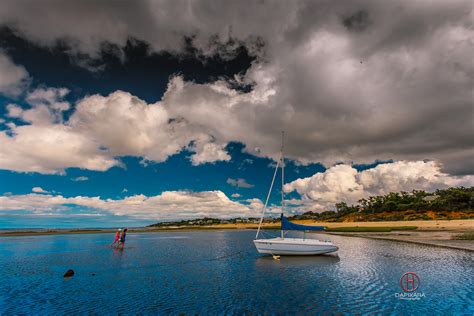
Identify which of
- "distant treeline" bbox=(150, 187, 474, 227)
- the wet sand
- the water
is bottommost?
the water

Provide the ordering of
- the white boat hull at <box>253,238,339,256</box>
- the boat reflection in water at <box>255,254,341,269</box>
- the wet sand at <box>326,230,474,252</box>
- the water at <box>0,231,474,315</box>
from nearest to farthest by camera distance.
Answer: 1. the water at <box>0,231,474,315</box>
2. the boat reflection in water at <box>255,254,341,269</box>
3. the white boat hull at <box>253,238,339,256</box>
4. the wet sand at <box>326,230,474,252</box>

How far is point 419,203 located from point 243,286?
127m

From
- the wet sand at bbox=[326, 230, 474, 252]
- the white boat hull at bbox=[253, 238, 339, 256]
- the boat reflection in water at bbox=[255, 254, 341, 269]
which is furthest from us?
the wet sand at bbox=[326, 230, 474, 252]

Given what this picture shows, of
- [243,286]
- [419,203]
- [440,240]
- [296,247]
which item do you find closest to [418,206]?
[419,203]

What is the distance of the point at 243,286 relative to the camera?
2322 centimetres

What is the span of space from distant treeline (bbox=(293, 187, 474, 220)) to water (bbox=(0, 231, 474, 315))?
3737 inches

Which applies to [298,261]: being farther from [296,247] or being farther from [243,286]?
[243,286]

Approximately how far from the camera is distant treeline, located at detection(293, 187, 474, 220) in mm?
110969

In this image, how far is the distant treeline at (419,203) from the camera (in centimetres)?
11097

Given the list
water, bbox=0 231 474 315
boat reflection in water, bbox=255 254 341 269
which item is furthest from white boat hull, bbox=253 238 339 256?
water, bbox=0 231 474 315

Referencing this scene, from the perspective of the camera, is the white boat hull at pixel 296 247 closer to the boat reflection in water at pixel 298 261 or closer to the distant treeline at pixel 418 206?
the boat reflection in water at pixel 298 261

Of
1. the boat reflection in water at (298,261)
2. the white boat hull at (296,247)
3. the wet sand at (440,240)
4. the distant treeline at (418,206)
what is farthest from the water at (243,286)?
the distant treeline at (418,206)

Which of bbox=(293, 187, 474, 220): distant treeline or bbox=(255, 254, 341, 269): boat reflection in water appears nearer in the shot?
bbox=(255, 254, 341, 269): boat reflection in water

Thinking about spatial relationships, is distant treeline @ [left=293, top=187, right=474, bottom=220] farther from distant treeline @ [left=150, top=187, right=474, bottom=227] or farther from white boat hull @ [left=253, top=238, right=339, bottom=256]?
white boat hull @ [left=253, top=238, right=339, bottom=256]
